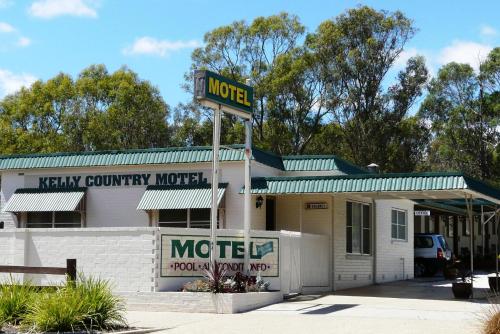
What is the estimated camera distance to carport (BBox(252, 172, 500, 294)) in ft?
61.9

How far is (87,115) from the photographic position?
50031mm

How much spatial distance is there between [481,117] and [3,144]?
105 feet

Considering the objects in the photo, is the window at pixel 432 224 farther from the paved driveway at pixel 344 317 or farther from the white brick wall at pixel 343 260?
the paved driveway at pixel 344 317

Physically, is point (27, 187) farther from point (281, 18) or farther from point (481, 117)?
point (481, 117)

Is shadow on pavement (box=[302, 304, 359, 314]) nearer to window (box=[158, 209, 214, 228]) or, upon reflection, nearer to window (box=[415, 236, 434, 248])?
window (box=[158, 209, 214, 228])

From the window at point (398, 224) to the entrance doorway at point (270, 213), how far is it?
584 centimetres

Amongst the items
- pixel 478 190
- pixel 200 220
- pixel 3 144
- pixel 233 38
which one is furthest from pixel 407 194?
pixel 3 144

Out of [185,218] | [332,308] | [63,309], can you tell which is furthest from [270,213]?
[63,309]

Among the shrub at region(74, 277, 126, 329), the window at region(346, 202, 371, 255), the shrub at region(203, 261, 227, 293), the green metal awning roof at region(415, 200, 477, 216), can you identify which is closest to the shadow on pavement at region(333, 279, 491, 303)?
the window at region(346, 202, 371, 255)

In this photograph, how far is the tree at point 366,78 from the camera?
45062 mm

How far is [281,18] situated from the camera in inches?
Answer: 1884

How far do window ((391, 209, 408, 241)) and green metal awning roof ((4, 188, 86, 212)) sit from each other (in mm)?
10962

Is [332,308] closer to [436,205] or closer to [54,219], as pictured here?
[54,219]

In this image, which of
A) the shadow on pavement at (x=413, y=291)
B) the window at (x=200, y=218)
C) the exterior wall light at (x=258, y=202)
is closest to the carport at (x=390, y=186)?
the exterior wall light at (x=258, y=202)
